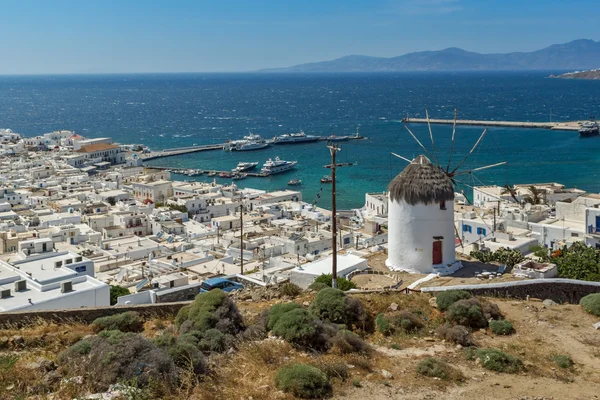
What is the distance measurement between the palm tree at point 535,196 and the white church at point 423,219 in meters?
32.0

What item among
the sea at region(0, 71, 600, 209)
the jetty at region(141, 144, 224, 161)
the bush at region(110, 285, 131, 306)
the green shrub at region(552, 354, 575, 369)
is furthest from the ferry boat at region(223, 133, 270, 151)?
the green shrub at region(552, 354, 575, 369)

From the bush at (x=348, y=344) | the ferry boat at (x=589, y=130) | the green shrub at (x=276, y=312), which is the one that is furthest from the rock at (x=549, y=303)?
the ferry boat at (x=589, y=130)

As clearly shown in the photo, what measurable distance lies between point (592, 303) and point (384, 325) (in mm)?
5281

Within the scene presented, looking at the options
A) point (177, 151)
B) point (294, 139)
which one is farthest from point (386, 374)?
point (294, 139)

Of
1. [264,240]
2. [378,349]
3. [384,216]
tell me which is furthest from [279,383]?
[384,216]

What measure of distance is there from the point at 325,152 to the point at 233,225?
53026 millimetres

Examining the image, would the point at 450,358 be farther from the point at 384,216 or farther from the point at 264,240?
the point at 384,216

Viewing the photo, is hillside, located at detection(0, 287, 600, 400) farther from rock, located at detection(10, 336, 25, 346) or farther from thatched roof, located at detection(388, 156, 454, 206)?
thatched roof, located at detection(388, 156, 454, 206)

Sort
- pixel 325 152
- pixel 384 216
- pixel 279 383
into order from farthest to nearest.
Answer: pixel 325 152 → pixel 384 216 → pixel 279 383

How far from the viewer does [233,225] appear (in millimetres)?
53062

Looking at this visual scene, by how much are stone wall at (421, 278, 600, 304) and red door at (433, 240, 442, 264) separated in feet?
11.9

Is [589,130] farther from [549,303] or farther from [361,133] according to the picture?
[549,303]

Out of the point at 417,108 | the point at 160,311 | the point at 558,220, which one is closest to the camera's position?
the point at 160,311

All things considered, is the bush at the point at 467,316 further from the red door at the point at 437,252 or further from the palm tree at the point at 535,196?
the palm tree at the point at 535,196
